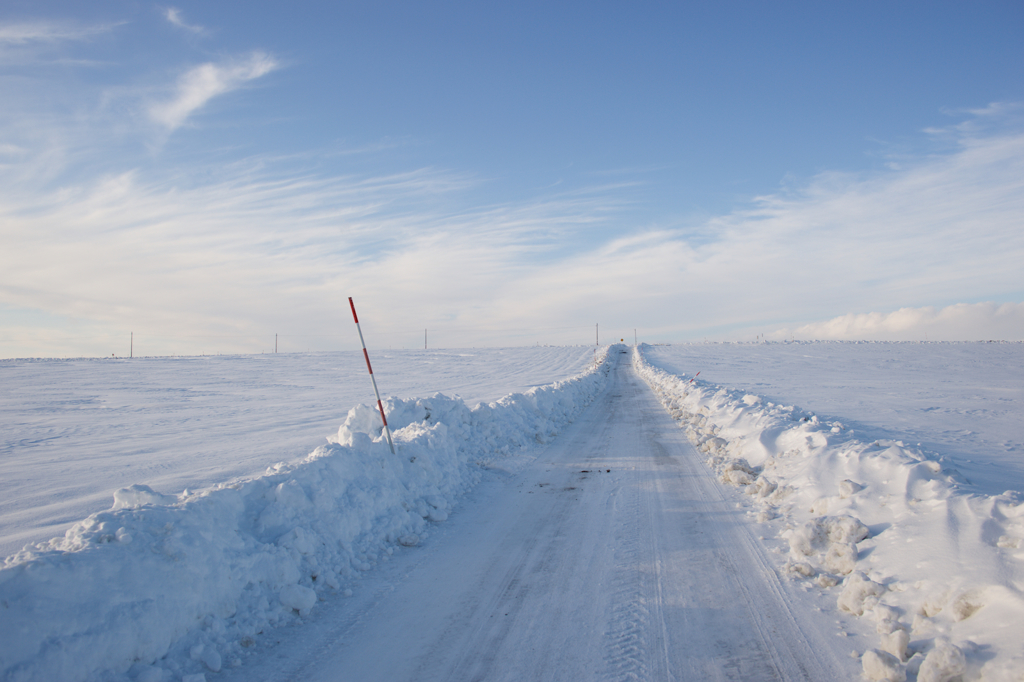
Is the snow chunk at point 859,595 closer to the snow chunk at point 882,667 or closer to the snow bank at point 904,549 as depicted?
the snow bank at point 904,549

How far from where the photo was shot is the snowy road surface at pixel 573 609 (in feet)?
11.4

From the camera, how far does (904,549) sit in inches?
170

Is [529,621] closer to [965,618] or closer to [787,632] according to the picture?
[787,632]

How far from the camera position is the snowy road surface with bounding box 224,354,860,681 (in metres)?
3.49

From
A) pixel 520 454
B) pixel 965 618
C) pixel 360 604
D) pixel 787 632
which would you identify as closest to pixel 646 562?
pixel 787 632

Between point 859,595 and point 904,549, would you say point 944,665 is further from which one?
point 904,549

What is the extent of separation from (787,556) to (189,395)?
28.8m

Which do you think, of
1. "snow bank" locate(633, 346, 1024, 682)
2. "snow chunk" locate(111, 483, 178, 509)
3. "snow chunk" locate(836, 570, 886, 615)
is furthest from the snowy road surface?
"snow chunk" locate(111, 483, 178, 509)

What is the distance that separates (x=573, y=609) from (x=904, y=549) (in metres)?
2.98

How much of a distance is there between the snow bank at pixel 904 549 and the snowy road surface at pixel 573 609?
0.40 m

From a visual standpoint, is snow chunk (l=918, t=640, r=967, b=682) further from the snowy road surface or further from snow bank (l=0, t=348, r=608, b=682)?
snow bank (l=0, t=348, r=608, b=682)

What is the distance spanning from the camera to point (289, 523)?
16.3ft

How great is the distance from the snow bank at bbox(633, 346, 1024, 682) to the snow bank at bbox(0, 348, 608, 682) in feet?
14.4

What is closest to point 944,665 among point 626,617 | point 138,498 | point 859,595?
point 859,595
